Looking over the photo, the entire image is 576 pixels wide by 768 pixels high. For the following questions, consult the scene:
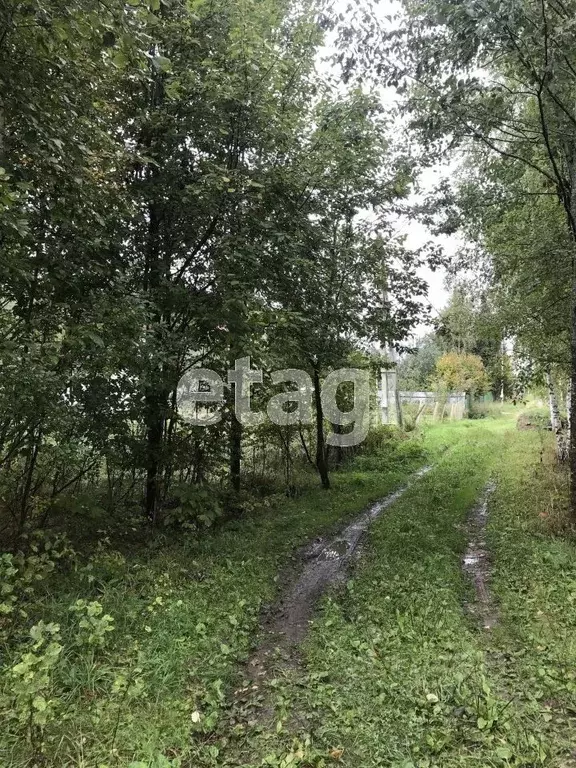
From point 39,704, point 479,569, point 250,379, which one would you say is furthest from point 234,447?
point 39,704

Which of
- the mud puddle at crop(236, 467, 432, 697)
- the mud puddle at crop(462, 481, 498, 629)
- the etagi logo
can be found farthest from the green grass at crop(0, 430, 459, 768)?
the mud puddle at crop(462, 481, 498, 629)

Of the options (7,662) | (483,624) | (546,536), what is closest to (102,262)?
(7,662)

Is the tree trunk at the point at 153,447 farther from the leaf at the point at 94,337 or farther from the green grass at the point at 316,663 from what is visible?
the leaf at the point at 94,337

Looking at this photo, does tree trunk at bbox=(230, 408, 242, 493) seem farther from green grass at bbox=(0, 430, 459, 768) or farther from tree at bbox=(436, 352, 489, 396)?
tree at bbox=(436, 352, 489, 396)

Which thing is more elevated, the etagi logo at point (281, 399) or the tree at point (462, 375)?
the tree at point (462, 375)

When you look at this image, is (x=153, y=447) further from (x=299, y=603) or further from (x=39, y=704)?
(x=39, y=704)

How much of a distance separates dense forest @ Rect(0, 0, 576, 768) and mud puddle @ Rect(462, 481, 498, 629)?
58mm

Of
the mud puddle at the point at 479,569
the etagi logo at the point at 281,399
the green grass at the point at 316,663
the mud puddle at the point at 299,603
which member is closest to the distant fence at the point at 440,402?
the etagi logo at the point at 281,399

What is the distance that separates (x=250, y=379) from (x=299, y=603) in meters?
3.21

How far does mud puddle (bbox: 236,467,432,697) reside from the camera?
4.15m

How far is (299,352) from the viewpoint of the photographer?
827 centimetres

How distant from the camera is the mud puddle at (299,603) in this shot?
415cm

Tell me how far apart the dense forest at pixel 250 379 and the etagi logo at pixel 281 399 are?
0.07 metres

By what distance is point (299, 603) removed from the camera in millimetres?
5395
